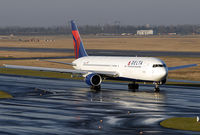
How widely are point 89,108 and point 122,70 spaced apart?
17451mm

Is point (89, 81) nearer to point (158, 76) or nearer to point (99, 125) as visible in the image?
point (158, 76)

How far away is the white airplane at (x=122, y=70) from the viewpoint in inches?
2240

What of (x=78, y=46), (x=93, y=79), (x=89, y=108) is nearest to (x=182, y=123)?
(x=89, y=108)

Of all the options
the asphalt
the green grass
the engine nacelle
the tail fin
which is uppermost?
the tail fin

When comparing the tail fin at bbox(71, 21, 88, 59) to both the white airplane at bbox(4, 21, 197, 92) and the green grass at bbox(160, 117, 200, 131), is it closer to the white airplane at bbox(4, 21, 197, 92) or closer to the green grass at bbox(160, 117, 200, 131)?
the white airplane at bbox(4, 21, 197, 92)

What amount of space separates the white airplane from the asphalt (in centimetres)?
162

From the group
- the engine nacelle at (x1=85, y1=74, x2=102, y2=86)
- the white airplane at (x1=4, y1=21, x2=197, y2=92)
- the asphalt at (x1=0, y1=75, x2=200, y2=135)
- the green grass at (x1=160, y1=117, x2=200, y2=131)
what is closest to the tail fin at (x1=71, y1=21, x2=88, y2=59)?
the white airplane at (x1=4, y1=21, x2=197, y2=92)

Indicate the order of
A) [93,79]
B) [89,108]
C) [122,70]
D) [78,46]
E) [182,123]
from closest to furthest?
[182,123] < [89,108] < [122,70] < [93,79] < [78,46]

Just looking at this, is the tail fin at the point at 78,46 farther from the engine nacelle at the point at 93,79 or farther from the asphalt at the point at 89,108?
the engine nacelle at the point at 93,79

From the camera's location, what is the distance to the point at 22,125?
114 feet

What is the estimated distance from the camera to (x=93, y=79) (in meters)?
60.8

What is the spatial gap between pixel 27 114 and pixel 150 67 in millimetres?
21769

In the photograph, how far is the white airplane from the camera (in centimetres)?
5691

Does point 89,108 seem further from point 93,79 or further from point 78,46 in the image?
point 78,46
